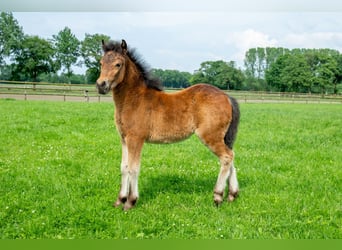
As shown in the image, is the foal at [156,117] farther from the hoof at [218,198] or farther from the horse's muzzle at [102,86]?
the horse's muzzle at [102,86]

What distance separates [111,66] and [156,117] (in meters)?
1.06

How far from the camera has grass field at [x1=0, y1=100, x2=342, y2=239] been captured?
3996 mm

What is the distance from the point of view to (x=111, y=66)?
4.38 metres

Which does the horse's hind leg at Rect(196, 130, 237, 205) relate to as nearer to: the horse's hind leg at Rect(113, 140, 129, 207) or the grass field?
the grass field

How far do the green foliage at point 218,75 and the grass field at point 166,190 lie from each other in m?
2.93

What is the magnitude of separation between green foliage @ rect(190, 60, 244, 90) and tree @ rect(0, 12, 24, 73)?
104 ft

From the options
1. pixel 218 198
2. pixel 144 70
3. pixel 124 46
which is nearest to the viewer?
pixel 124 46

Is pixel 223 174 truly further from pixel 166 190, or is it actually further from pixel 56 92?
pixel 56 92

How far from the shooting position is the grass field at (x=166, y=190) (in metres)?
4.00

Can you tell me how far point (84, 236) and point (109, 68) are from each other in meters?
2.27

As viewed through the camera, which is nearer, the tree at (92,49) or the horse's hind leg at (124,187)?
the horse's hind leg at (124,187)

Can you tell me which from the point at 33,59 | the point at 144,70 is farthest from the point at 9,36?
the point at 144,70

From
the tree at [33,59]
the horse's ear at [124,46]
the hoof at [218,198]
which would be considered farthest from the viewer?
the tree at [33,59]

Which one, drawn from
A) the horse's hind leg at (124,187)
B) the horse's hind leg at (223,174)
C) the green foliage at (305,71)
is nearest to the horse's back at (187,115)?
the horse's hind leg at (223,174)
